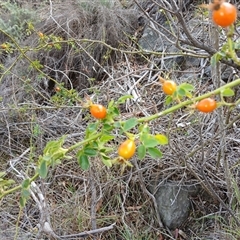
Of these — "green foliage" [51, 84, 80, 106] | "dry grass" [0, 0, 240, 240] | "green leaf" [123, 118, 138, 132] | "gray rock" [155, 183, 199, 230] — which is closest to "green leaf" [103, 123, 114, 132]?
"green leaf" [123, 118, 138, 132]

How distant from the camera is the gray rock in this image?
187 cm

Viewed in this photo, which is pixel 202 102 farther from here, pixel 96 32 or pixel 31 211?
pixel 96 32

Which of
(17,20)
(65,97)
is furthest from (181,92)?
Result: (17,20)

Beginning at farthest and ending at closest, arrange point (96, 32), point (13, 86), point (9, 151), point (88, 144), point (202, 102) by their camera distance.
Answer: point (96, 32), point (13, 86), point (9, 151), point (88, 144), point (202, 102)

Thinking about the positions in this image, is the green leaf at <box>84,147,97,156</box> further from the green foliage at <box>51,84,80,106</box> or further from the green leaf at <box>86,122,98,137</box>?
the green foliage at <box>51,84,80,106</box>

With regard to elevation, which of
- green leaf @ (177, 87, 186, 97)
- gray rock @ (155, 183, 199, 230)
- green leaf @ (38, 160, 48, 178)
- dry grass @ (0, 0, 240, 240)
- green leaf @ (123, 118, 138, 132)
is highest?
green leaf @ (177, 87, 186, 97)

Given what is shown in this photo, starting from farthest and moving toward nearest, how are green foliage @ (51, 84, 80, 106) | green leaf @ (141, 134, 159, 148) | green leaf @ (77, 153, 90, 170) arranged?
green foliage @ (51, 84, 80, 106) < green leaf @ (77, 153, 90, 170) < green leaf @ (141, 134, 159, 148)

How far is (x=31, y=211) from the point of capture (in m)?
1.97

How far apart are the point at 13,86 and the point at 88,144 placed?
81.3 inches

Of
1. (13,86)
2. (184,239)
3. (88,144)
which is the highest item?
(88,144)

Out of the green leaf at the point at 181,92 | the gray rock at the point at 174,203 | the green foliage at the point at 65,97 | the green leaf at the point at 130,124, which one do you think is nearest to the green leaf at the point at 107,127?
the green leaf at the point at 130,124

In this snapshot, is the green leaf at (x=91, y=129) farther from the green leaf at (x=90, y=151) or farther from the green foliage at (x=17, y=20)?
the green foliage at (x=17, y=20)

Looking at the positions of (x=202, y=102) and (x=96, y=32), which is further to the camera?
(x=96, y=32)

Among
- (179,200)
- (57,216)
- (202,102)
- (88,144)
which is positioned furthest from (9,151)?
(202,102)
